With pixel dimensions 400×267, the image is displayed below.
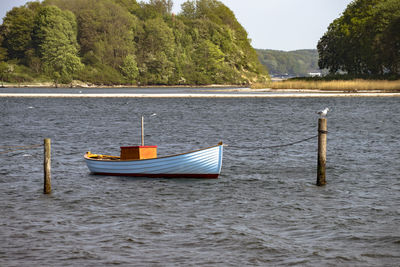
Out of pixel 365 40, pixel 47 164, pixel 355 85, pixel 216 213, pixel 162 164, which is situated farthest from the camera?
pixel 365 40

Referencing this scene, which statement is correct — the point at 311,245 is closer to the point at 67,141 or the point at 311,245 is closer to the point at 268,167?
the point at 268,167

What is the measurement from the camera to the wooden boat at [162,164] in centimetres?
2500

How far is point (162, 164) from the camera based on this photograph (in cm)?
2559

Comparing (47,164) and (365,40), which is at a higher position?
(365,40)

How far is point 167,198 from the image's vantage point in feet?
73.6

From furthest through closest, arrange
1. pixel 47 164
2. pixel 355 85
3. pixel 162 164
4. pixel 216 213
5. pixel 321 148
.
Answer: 1. pixel 355 85
2. pixel 162 164
3. pixel 321 148
4. pixel 47 164
5. pixel 216 213

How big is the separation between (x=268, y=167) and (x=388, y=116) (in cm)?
4704

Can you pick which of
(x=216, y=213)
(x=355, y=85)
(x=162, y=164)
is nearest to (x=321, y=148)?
(x=216, y=213)

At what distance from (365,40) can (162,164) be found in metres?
104

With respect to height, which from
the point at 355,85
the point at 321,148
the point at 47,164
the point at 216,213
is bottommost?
the point at 216,213

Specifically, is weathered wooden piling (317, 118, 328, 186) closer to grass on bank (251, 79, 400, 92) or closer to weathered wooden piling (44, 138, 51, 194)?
weathered wooden piling (44, 138, 51, 194)

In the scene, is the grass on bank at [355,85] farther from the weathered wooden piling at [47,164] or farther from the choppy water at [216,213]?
the weathered wooden piling at [47,164]

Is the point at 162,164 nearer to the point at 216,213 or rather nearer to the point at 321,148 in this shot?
the point at 216,213

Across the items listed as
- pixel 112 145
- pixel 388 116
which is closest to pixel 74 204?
pixel 112 145
